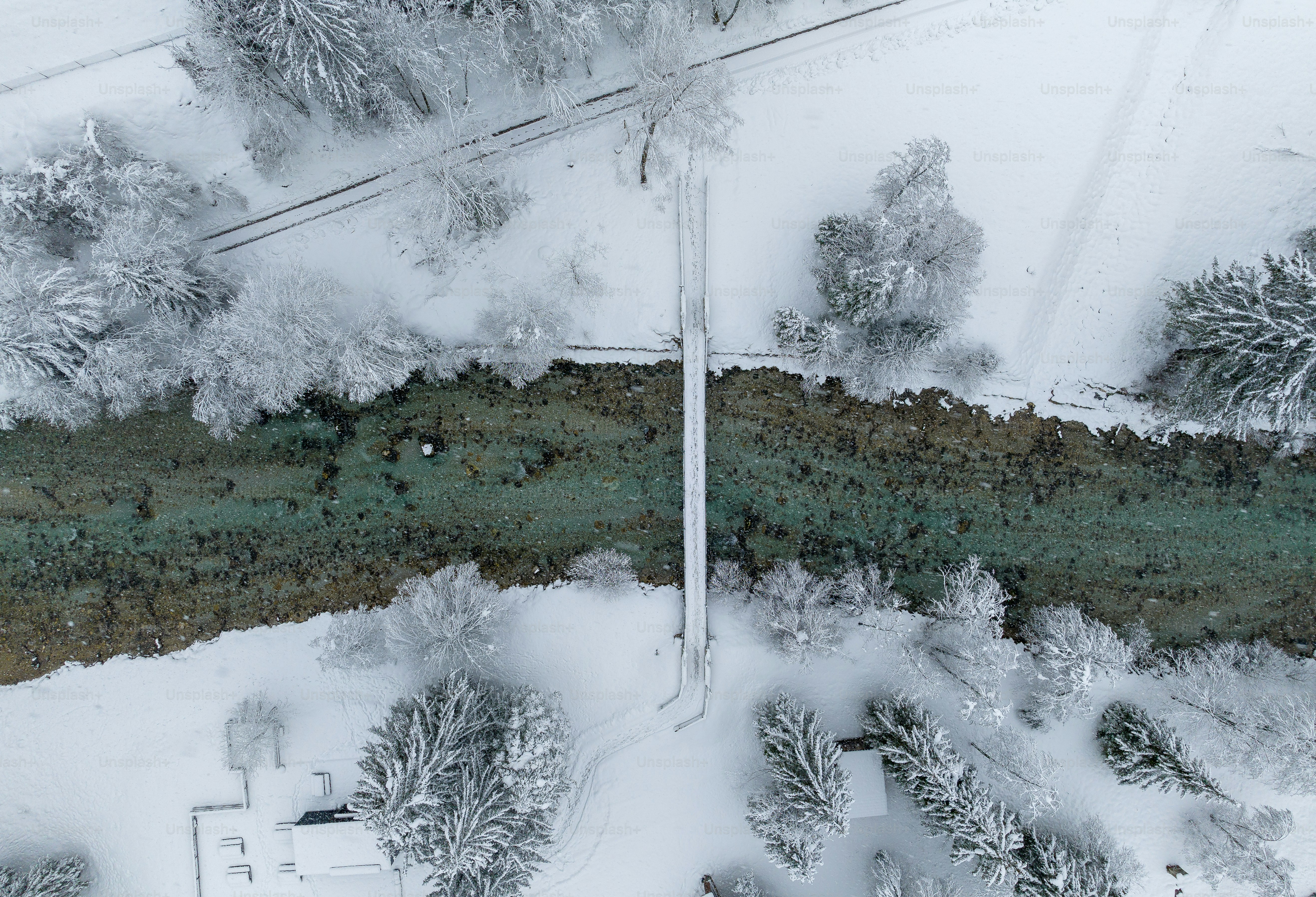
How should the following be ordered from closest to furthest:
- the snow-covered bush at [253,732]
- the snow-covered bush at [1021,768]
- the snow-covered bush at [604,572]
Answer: the snow-covered bush at [1021,768] → the snow-covered bush at [253,732] → the snow-covered bush at [604,572]

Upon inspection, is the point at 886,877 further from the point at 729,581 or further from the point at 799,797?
the point at 729,581

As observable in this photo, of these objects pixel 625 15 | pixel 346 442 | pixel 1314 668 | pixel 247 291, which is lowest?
pixel 1314 668

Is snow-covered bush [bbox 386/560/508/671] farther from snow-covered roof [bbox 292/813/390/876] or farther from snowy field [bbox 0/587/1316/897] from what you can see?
snow-covered roof [bbox 292/813/390/876]

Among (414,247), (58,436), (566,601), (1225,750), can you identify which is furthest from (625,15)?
(1225,750)

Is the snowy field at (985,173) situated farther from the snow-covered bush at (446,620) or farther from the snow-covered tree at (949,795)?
the snow-covered tree at (949,795)

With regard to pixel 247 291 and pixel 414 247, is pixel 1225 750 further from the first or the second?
pixel 247 291

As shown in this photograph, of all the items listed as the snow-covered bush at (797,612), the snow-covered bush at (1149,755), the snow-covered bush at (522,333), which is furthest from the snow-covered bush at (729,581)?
the snow-covered bush at (1149,755)

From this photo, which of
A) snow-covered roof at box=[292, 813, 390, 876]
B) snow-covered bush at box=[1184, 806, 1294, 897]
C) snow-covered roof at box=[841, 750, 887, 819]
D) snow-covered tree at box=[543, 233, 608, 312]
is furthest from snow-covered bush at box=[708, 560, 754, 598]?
snow-covered bush at box=[1184, 806, 1294, 897]
